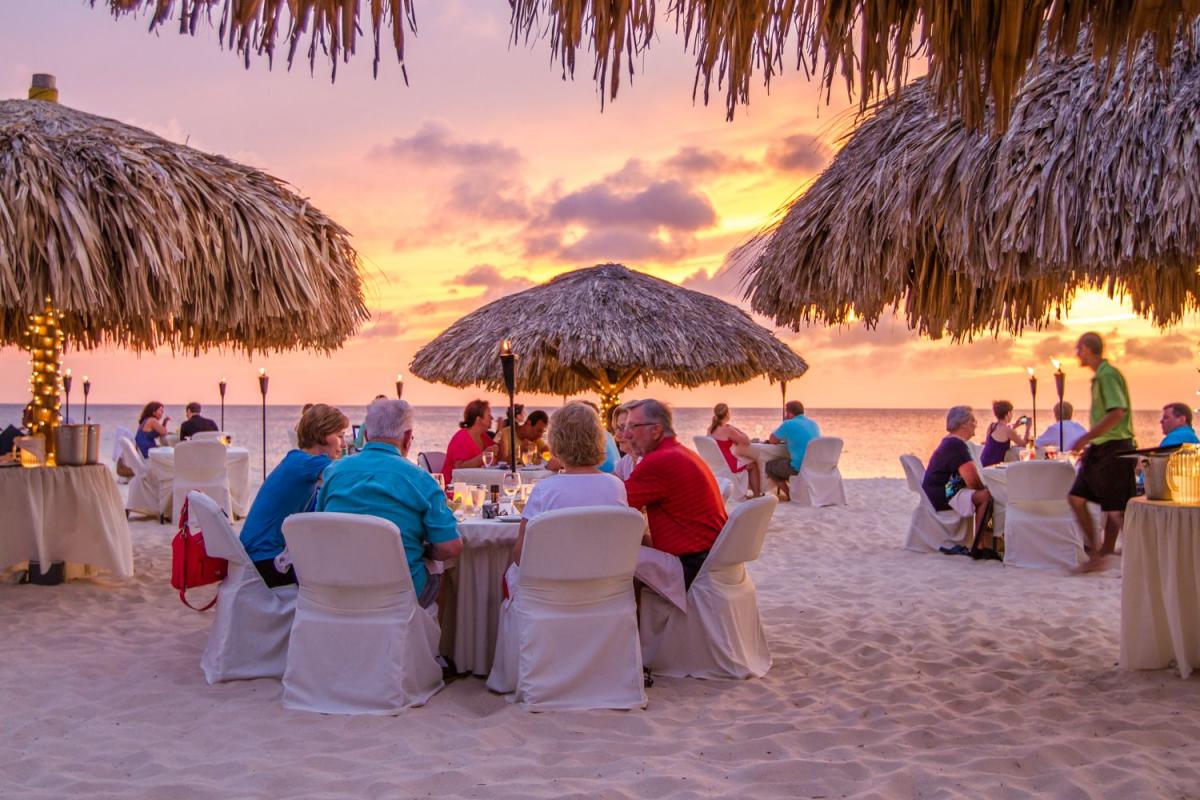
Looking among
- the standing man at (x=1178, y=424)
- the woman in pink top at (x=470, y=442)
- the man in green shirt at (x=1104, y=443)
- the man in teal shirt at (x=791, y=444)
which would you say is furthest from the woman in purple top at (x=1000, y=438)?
the woman in pink top at (x=470, y=442)

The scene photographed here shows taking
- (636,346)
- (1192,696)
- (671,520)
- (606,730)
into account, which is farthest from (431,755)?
(636,346)

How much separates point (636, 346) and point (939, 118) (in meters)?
6.44

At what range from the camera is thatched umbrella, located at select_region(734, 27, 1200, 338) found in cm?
453

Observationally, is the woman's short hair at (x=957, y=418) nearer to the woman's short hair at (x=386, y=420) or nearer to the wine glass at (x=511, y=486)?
the wine glass at (x=511, y=486)

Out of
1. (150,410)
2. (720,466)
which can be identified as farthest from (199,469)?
(720,466)

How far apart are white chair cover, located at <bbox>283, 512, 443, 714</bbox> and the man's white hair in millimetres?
494

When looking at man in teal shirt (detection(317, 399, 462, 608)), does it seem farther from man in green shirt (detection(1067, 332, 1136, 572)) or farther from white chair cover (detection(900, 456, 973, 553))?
white chair cover (detection(900, 456, 973, 553))

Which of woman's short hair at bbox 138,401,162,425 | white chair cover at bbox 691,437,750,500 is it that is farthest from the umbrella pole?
white chair cover at bbox 691,437,750,500

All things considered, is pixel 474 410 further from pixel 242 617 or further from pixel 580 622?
pixel 580 622

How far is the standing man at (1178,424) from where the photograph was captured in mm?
7660

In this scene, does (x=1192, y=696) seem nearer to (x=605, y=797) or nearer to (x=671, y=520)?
(x=671, y=520)

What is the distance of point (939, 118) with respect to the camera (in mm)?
5316

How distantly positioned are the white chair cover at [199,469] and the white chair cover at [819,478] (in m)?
6.55

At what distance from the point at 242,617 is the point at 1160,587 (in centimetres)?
418
